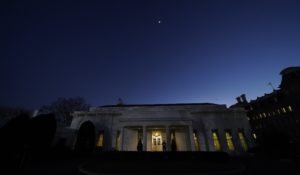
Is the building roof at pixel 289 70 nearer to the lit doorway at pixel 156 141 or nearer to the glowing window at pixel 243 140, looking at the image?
the glowing window at pixel 243 140

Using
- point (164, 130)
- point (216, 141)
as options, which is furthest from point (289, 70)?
point (164, 130)

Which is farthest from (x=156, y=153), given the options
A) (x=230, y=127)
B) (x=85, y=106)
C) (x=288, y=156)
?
(x=85, y=106)

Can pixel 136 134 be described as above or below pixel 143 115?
below

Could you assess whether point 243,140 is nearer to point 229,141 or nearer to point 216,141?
point 229,141

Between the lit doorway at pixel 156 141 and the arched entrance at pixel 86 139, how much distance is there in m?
8.70

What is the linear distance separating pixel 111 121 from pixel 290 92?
1629 inches

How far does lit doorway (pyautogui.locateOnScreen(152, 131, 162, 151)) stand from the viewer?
840 inches

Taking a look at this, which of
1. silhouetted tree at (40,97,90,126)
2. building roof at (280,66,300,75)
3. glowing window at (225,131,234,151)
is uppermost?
building roof at (280,66,300,75)

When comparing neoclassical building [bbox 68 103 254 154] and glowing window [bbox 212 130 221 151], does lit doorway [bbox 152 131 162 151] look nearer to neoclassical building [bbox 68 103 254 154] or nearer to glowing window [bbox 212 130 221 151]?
neoclassical building [bbox 68 103 254 154]

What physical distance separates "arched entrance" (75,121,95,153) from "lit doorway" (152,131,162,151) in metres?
8.70

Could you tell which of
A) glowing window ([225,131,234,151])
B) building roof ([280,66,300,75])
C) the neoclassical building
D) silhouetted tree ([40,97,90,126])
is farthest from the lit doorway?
building roof ([280,66,300,75])

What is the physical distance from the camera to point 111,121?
23.5 meters

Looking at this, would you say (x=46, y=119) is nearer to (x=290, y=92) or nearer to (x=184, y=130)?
(x=184, y=130)

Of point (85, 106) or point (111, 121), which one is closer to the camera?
point (111, 121)
